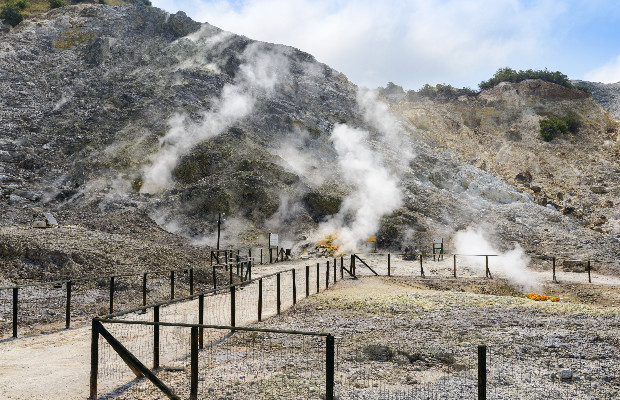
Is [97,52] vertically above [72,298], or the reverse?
[97,52]

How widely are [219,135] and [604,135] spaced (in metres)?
41.9

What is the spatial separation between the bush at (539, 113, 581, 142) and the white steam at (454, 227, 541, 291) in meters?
24.8

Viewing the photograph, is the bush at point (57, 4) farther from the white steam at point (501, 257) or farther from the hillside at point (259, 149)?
the white steam at point (501, 257)

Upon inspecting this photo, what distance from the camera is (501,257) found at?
89.8 feet

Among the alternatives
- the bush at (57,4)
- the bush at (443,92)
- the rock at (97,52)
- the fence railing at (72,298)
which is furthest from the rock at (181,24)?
the fence railing at (72,298)

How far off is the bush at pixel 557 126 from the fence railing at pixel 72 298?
47424 millimetres

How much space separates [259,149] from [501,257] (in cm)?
2164

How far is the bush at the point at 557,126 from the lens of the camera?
51.9 metres

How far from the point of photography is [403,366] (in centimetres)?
682

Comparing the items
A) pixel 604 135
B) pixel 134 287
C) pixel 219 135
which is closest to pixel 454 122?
pixel 604 135

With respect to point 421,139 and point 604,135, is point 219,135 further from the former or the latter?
point 604,135

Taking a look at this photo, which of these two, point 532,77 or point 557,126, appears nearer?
point 557,126

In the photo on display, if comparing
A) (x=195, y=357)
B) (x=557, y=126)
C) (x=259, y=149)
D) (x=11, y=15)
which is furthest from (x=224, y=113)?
(x=195, y=357)

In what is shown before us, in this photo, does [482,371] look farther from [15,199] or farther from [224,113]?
[224,113]
